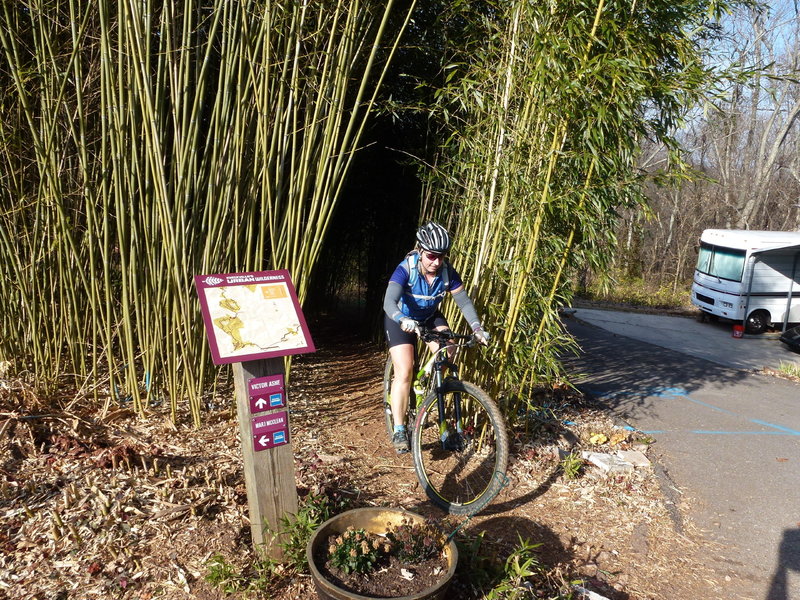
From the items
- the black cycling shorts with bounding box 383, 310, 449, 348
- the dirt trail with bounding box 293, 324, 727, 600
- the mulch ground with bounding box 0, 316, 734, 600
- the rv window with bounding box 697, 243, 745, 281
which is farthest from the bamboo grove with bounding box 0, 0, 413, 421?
the rv window with bounding box 697, 243, 745, 281

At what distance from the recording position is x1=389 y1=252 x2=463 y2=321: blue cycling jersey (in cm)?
283

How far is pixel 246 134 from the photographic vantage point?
112 inches

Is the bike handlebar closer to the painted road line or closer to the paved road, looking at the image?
the paved road

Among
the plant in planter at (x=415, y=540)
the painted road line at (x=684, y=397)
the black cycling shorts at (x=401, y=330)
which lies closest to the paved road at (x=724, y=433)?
the painted road line at (x=684, y=397)

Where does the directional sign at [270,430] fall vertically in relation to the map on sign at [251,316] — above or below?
below

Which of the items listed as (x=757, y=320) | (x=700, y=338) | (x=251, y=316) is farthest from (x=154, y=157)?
(x=757, y=320)

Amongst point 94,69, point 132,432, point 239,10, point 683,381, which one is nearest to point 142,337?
point 132,432

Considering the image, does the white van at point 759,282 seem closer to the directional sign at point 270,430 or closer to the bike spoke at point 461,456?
the bike spoke at point 461,456

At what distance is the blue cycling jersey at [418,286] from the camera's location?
283cm

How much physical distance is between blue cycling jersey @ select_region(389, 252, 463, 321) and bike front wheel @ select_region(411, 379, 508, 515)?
0.43 meters

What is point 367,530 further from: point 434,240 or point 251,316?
point 434,240

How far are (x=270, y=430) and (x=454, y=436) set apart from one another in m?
1.15

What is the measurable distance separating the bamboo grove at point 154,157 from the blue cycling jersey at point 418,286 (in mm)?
502

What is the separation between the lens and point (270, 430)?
187cm
